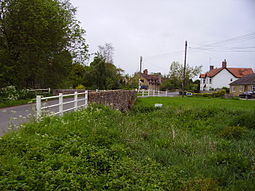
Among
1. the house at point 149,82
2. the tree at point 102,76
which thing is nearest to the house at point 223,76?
the house at point 149,82

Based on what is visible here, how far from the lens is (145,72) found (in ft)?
257

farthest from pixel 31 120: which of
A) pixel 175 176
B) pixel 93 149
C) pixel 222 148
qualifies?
pixel 222 148

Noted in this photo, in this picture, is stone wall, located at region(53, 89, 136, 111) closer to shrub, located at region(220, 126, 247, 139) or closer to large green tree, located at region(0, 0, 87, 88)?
shrub, located at region(220, 126, 247, 139)

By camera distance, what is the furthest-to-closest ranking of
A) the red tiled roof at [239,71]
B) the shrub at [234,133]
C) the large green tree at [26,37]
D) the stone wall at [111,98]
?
1. the red tiled roof at [239,71]
2. the large green tree at [26,37]
3. the stone wall at [111,98]
4. the shrub at [234,133]

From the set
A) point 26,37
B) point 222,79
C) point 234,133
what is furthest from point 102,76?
point 222,79

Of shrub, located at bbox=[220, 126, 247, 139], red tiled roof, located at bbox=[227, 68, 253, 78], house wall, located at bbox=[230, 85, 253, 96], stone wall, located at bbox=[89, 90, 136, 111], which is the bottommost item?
shrub, located at bbox=[220, 126, 247, 139]

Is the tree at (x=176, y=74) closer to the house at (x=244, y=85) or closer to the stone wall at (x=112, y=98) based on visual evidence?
the house at (x=244, y=85)

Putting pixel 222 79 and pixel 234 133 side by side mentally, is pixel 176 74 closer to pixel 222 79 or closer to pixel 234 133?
pixel 222 79

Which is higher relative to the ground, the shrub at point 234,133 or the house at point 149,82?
the house at point 149,82

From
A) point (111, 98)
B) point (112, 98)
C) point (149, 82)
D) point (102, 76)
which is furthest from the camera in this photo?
point (149, 82)

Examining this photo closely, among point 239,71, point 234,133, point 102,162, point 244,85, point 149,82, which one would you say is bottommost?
point 234,133

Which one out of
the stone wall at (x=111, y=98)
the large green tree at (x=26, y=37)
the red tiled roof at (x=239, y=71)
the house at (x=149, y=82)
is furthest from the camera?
the house at (x=149, y=82)

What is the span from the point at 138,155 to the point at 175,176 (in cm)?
135

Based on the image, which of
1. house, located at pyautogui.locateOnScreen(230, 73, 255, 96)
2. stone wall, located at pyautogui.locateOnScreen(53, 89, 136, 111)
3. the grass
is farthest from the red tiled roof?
the grass
